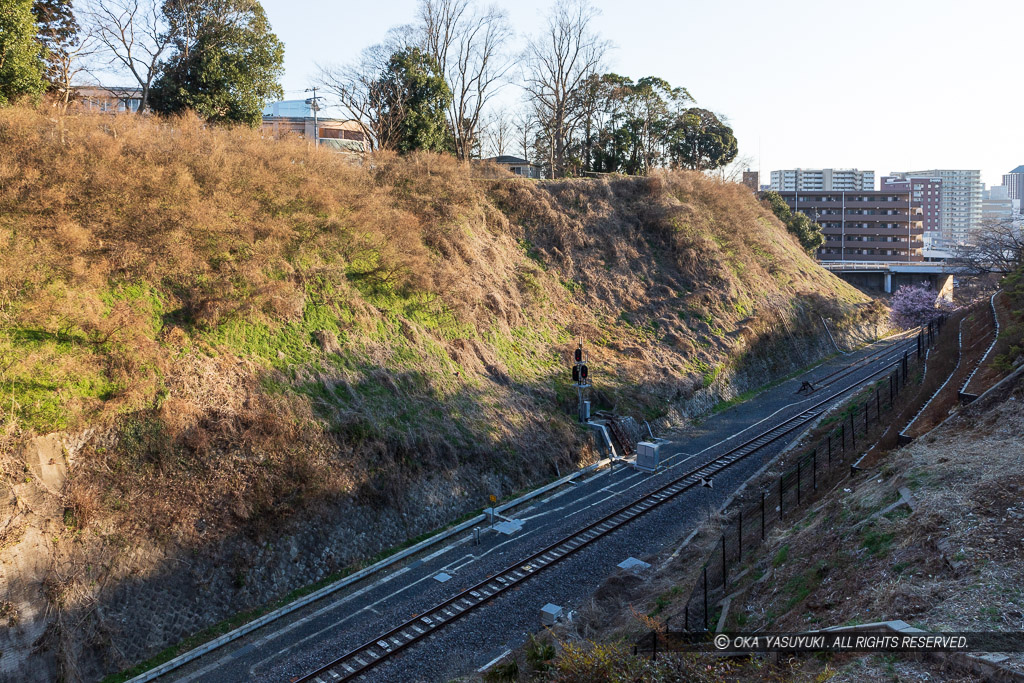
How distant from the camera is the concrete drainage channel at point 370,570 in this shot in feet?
44.9

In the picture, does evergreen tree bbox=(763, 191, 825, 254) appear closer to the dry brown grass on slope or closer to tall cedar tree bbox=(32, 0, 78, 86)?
Result: the dry brown grass on slope

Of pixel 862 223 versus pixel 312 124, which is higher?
pixel 312 124

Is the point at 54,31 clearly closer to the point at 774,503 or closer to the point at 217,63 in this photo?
the point at 217,63

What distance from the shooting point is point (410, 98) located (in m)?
35.7

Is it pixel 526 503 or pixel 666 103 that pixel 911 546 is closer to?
pixel 526 503

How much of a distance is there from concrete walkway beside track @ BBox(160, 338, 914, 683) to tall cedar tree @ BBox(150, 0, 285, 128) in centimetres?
2181

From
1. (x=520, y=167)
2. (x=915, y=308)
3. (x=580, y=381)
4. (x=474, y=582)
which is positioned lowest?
(x=474, y=582)

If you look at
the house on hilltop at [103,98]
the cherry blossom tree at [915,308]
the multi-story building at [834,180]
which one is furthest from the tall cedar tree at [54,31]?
the multi-story building at [834,180]

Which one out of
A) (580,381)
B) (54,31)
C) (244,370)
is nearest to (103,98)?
(54,31)

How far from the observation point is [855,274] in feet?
232

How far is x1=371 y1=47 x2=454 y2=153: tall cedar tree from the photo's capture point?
116ft

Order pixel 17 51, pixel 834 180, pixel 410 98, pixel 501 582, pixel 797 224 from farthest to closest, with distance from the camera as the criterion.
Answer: pixel 834 180 < pixel 797 224 < pixel 410 98 < pixel 17 51 < pixel 501 582

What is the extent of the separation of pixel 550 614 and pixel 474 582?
9.28ft

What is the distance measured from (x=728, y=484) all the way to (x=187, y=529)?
17767mm
